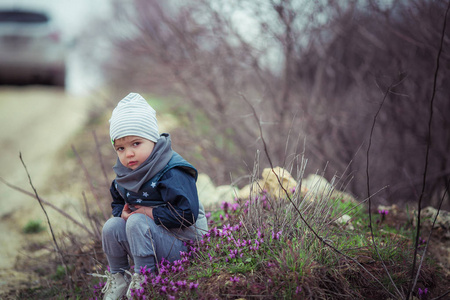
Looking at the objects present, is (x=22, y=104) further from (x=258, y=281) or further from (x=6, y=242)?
(x=258, y=281)

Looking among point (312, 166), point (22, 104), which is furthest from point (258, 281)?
point (22, 104)

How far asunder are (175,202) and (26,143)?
29.5 ft

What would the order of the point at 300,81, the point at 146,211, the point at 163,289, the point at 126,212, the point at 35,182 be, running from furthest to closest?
the point at 35,182 → the point at 300,81 → the point at 126,212 → the point at 146,211 → the point at 163,289

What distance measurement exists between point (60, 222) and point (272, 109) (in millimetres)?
3275

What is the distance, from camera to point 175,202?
274cm

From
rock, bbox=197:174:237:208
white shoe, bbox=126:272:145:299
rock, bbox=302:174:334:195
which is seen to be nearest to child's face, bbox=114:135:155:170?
white shoe, bbox=126:272:145:299

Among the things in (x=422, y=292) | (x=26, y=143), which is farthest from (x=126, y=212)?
(x=26, y=143)

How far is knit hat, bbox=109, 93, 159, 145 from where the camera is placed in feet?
9.04

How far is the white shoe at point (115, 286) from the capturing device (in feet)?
9.55

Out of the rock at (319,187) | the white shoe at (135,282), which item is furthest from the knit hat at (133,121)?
the rock at (319,187)

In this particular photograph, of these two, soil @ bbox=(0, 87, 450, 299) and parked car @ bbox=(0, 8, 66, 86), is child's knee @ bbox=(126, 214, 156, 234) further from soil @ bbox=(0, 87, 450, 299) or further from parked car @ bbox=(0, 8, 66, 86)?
parked car @ bbox=(0, 8, 66, 86)

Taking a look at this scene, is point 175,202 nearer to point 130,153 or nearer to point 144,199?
point 144,199

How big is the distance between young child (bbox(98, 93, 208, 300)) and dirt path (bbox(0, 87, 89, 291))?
6.13ft

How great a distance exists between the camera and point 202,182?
5.29m
